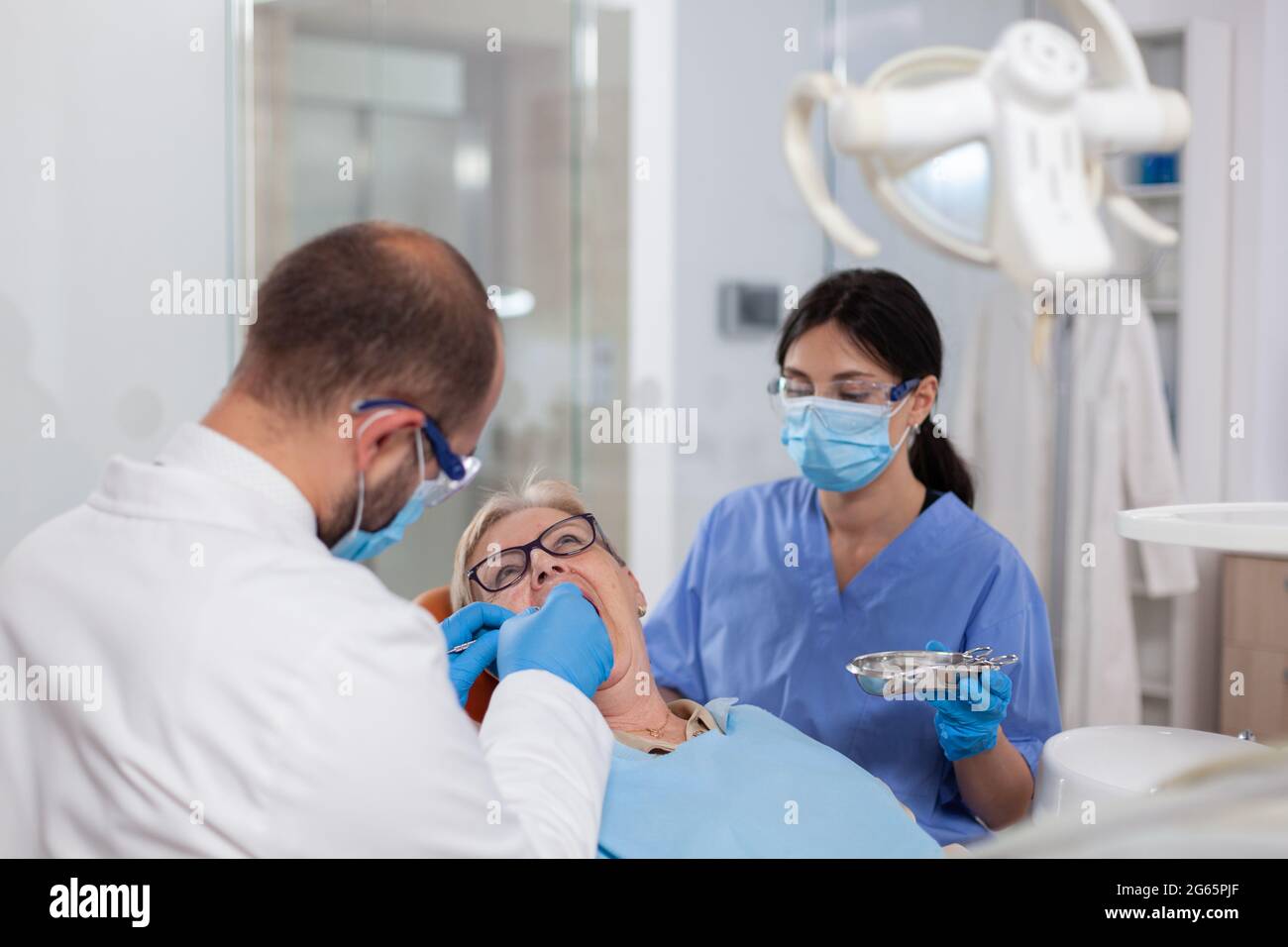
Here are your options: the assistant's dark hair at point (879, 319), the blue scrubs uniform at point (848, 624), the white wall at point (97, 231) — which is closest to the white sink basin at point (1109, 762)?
the blue scrubs uniform at point (848, 624)

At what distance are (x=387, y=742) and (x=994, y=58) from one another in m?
0.57

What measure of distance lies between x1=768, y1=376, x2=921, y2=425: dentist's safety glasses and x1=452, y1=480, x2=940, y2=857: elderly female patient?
34 centimetres

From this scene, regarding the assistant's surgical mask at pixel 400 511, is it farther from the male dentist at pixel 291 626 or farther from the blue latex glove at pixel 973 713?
the blue latex glove at pixel 973 713

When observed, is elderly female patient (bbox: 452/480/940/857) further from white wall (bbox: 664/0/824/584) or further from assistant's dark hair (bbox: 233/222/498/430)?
white wall (bbox: 664/0/824/584)

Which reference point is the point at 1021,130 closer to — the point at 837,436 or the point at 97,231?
the point at 837,436

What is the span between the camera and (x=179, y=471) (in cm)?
→ 90

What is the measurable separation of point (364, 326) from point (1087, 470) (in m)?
2.57

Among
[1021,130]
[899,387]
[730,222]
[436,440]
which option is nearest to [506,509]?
[899,387]

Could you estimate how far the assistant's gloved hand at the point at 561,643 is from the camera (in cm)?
125

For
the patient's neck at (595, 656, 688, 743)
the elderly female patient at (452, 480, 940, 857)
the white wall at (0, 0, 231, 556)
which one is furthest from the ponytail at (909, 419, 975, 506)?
the white wall at (0, 0, 231, 556)

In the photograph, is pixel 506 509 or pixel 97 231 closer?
pixel 506 509

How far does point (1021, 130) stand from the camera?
2.08ft

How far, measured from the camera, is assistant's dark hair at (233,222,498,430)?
90 centimetres
